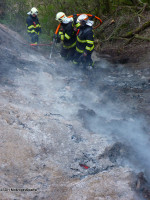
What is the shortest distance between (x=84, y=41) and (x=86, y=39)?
0.24 m

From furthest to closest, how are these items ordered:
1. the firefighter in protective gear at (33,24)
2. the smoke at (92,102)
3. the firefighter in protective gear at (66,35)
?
the firefighter in protective gear at (33,24)
the firefighter in protective gear at (66,35)
the smoke at (92,102)

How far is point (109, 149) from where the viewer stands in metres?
3.48

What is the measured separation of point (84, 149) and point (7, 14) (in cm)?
901

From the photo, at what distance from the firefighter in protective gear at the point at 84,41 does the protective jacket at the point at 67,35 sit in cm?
33

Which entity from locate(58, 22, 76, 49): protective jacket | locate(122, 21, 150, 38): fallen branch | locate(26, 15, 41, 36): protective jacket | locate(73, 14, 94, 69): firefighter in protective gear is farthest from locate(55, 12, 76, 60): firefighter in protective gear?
locate(122, 21, 150, 38): fallen branch

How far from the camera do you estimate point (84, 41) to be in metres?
6.79

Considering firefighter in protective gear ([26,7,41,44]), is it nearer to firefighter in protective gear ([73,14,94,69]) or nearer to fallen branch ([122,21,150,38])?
firefighter in protective gear ([73,14,94,69])

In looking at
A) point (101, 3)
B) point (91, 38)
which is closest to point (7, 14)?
point (101, 3)

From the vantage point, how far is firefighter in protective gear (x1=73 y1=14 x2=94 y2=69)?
20.7 ft

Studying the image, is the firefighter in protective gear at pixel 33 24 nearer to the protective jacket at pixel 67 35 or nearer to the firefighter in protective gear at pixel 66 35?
the firefighter in protective gear at pixel 66 35

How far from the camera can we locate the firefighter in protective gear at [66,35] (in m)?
6.76

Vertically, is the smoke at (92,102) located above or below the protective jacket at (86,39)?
below

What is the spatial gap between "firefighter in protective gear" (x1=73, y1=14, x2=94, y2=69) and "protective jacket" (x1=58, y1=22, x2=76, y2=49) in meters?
0.33

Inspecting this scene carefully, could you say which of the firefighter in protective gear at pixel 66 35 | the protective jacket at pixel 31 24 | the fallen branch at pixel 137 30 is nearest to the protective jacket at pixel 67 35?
the firefighter in protective gear at pixel 66 35
